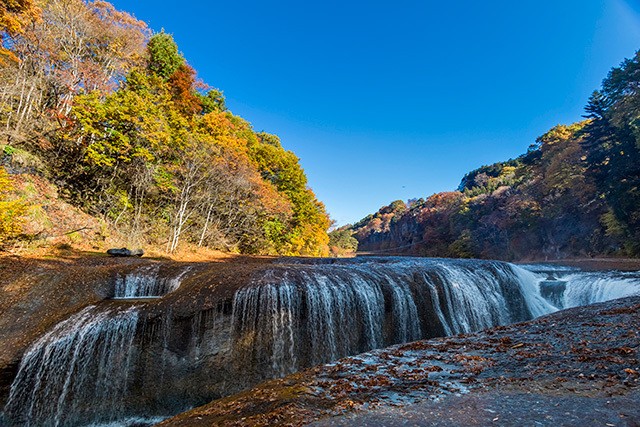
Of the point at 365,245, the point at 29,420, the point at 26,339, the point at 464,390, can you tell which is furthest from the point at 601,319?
the point at 365,245

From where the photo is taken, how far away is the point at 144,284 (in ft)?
28.9

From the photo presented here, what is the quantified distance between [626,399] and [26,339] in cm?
996

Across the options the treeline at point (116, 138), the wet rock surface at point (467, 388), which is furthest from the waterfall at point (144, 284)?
the treeline at point (116, 138)

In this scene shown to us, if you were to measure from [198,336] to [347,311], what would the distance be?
3.79 m

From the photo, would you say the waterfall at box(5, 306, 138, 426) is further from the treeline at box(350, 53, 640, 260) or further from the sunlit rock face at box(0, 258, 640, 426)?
the treeline at box(350, 53, 640, 260)

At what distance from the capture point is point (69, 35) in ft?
55.8

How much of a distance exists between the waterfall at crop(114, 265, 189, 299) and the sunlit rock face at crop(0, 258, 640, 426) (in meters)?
0.03

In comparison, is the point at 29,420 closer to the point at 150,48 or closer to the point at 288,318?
the point at 288,318

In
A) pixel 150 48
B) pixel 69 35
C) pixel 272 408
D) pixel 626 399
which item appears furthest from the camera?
pixel 150 48

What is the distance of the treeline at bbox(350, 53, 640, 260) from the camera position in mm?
22766

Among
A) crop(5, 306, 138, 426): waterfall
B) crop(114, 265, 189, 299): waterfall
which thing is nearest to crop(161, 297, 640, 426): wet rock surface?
crop(5, 306, 138, 426): waterfall

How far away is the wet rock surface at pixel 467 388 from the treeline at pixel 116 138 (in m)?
14.2

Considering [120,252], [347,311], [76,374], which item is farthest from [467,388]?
[120,252]

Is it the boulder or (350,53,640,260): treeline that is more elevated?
(350,53,640,260): treeline
